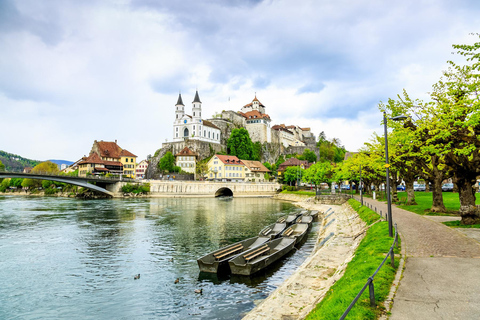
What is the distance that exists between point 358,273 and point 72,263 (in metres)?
18.9

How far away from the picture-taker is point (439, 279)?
390 inches

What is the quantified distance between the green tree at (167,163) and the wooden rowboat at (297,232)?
8575 centimetres

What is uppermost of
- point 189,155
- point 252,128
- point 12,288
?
point 252,128

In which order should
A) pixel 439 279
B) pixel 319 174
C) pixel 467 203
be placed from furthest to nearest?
pixel 319 174 < pixel 467 203 < pixel 439 279

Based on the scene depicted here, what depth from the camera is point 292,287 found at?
43.1 feet

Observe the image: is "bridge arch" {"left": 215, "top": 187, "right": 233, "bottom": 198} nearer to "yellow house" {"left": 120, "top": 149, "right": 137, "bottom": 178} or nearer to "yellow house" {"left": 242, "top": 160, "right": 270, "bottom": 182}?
"yellow house" {"left": 242, "top": 160, "right": 270, "bottom": 182}

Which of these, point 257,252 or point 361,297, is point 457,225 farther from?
point 361,297

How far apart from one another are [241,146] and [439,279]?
381 feet

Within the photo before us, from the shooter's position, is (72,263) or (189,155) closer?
(72,263)

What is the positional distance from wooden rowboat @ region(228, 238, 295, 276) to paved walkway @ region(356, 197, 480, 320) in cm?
755

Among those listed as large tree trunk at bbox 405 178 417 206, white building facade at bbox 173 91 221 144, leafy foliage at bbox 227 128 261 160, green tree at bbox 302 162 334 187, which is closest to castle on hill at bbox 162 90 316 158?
white building facade at bbox 173 91 221 144

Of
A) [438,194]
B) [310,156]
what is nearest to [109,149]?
[310,156]

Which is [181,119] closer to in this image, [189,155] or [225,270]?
[189,155]

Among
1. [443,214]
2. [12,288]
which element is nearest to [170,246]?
[12,288]
